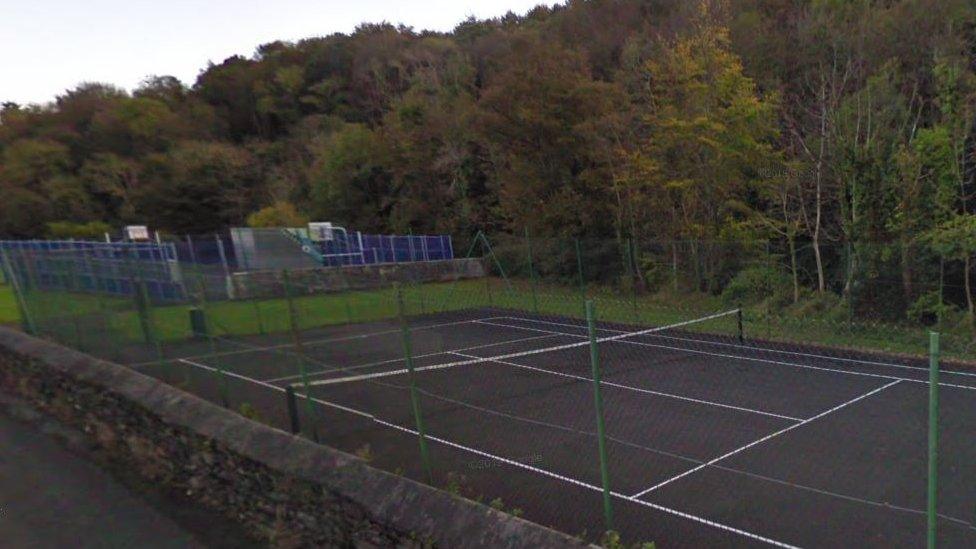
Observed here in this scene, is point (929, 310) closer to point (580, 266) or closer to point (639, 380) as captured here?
point (639, 380)

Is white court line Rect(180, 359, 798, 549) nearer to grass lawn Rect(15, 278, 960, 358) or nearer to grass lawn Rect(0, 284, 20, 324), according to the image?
grass lawn Rect(15, 278, 960, 358)

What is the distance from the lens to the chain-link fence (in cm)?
709

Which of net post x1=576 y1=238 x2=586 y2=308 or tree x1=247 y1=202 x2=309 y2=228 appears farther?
tree x1=247 y1=202 x2=309 y2=228

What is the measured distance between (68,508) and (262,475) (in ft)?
8.97

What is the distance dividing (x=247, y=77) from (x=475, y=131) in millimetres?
49629

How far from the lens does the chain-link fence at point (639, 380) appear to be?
23.2 feet

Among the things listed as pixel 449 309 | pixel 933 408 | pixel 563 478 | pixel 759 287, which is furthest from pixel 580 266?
pixel 933 408

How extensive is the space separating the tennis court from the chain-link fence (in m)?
0.04

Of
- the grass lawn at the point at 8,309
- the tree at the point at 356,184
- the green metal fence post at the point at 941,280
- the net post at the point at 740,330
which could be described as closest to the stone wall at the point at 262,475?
the net post at the point at 740,330

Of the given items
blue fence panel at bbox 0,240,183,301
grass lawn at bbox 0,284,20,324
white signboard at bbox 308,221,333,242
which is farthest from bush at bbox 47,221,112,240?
blue fence panel at bbox 0,240,183,301

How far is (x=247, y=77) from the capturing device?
75.6 meters

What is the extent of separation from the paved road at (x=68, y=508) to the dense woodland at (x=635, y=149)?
14.7 metres

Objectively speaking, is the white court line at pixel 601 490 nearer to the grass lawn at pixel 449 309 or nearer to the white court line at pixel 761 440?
the white court line at pixel 761 440

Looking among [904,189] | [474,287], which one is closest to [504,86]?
[474,287]
